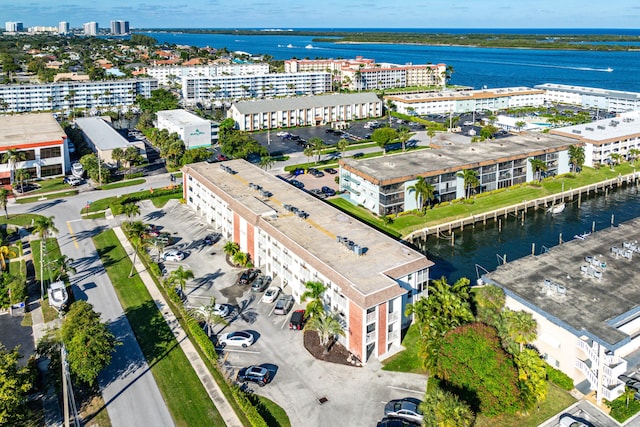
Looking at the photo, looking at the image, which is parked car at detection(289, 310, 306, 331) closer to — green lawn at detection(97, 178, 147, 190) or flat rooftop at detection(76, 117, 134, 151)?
green lawn at detection(97, 178, 147, 190)

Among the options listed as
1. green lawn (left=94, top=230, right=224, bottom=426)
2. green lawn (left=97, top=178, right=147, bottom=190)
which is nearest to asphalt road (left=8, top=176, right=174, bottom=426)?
green lawn (left=94, top=230, right=224, bottom=426)

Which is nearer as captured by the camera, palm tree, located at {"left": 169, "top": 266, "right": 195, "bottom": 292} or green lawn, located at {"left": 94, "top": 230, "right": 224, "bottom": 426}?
green lawn, located at {"left": 94, "top": 230, "right": 224, "bottom": 426}

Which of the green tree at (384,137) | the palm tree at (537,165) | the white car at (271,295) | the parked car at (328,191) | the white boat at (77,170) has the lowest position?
the white car at (271,295)

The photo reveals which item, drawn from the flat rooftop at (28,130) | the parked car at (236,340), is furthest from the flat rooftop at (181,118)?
the parked car at (236,340)

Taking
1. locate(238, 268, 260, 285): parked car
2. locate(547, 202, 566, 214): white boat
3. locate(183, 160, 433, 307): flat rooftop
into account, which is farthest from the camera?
locate(547, 202, 566, 214): white boat

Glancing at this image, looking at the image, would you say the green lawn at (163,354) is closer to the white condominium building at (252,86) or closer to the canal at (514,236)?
the canal at (514,236)

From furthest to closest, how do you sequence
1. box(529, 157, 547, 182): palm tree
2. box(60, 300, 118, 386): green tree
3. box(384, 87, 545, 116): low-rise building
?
box(384, 87, 545, 116): low-rise building < box(529, 157, 547, 182): palm tree < box(60, 300, 118, 386): green tree

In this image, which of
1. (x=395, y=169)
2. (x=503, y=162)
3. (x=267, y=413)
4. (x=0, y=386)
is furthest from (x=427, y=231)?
(x=0, y=386)
